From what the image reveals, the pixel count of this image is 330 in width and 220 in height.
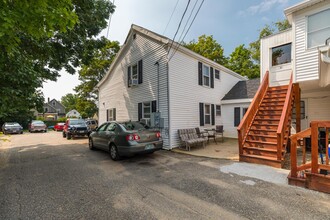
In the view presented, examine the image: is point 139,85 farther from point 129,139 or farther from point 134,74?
point 129,139

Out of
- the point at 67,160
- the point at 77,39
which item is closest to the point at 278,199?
the point at 67,160

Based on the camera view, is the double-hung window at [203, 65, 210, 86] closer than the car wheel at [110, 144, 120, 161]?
No

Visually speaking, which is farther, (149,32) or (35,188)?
(149,32)

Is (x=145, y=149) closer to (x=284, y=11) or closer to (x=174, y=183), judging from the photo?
(x=174, y=183)

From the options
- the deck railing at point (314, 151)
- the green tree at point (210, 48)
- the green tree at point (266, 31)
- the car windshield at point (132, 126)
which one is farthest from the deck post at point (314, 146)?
the green tree at point (266, 31)

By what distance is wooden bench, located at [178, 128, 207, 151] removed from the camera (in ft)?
27.6

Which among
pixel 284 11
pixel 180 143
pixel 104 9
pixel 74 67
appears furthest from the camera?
pixel 74 67

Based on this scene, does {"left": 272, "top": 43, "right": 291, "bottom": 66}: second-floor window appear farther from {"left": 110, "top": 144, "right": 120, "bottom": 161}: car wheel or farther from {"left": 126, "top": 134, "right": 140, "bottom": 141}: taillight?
{"left": 110, "top": 144, "right": 120, "bottom": 161}: car wheel

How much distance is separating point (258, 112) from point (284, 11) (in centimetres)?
431

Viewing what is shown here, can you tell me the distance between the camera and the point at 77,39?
927 cm

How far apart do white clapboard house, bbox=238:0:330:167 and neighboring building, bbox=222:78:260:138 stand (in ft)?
10.8

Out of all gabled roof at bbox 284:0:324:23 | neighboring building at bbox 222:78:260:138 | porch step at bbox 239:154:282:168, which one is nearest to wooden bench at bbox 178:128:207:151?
porch step at bbox 239:154:282:168

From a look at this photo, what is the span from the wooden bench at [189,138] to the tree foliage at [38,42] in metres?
6.50

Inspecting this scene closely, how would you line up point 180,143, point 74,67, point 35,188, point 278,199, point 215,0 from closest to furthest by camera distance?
point 278,199
point 35,188
point 215,0
point 180,143
point 74,67
